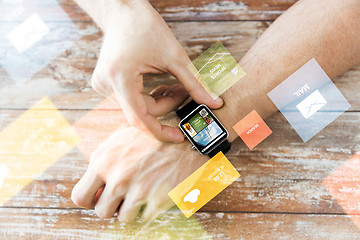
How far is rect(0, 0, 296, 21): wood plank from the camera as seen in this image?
3.86 feet

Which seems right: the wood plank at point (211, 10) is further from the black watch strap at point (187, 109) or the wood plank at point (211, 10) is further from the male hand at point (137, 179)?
the male hand at point (137, 179)

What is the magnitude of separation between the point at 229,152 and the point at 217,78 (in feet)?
0.90

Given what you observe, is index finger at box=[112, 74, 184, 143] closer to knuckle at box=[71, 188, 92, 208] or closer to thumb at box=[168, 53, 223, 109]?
thumb at box=[168, 53, 223, 109]

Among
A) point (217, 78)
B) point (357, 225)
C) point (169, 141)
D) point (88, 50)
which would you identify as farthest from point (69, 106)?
point (357, 225)

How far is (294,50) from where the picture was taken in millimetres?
1018

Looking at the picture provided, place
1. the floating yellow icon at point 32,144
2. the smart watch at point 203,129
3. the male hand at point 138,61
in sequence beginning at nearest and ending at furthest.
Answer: the male hand at point 138,61 < the smart watch at point 203,129 < the floating yellow icon at point 32,144

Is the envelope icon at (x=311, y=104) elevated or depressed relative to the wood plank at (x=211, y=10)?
depressed

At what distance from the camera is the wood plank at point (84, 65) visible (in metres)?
1.18

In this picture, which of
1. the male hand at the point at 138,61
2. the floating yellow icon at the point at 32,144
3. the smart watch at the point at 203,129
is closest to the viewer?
the male hand at the point at 138,61

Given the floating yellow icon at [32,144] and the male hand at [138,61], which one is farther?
the floating yellow icon at [32,144]
